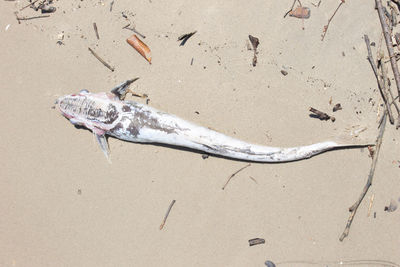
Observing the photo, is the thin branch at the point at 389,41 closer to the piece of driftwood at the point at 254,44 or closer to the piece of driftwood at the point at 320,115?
the piece of driftwood at the point at 320,115

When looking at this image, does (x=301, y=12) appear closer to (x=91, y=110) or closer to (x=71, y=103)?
(x=91, y=110)

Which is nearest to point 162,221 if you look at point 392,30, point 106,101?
point 106,101

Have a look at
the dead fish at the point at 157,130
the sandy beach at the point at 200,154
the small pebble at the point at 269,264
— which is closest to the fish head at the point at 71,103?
the dead fish at the point at 157,130

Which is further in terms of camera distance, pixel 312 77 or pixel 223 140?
pixel 312 77

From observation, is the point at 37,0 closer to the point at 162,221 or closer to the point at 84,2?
the point at 84,2

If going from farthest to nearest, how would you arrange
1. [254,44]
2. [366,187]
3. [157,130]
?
[254,44] < [366,187] < [157,130]

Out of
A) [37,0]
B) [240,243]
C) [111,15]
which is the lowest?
[240,243]

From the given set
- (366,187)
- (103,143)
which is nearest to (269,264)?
(366,187)
